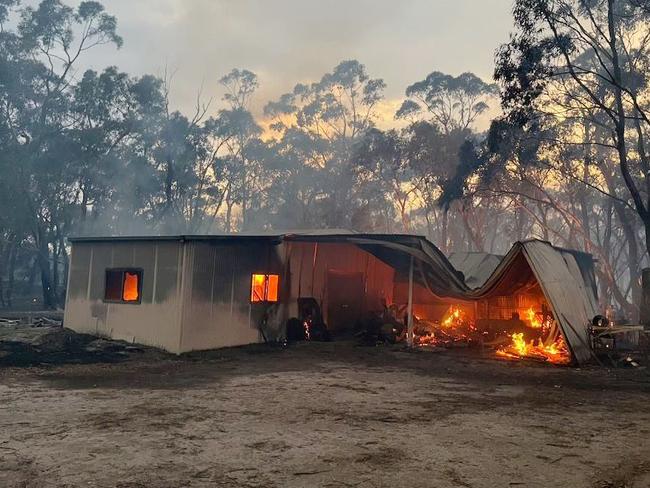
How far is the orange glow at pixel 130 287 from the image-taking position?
47.6 ft

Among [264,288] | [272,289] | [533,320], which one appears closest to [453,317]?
[533,320]

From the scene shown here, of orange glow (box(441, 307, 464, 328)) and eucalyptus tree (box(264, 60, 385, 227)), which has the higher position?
eucalyptus tree (box(264, 60, 385, 227))

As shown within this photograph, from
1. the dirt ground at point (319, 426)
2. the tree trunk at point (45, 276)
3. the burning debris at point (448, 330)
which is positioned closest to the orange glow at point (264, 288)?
the dirt ground at point (319, 426)

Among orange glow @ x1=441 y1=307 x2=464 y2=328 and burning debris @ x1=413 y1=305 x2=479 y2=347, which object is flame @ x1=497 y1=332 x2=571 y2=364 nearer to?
burning debris @ x1=413 y1=305 x2=479 y2=347

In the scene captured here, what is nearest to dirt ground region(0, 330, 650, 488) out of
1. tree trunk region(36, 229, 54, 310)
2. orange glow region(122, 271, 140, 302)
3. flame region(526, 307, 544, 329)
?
orange glow region(122, 271, 140, 302)

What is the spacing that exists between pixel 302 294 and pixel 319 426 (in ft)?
33.7

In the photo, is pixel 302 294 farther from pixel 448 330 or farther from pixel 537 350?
pixel 537 350

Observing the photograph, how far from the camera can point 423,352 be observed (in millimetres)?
14086

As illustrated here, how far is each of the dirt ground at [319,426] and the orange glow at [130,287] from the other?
133 inches

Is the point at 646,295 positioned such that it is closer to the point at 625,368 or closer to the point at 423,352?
the point at 625,368

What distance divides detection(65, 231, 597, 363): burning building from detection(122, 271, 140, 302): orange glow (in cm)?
3

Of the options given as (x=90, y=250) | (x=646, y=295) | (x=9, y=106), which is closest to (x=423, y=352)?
(x=646, y=295)

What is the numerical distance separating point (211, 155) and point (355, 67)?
52.0ft

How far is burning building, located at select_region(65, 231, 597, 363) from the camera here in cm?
1299
